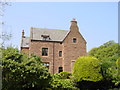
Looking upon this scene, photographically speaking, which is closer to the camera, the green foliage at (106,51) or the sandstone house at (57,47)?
the sandstone house at (57,47)

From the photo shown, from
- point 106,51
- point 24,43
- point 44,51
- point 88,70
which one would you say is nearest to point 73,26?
point 44,51

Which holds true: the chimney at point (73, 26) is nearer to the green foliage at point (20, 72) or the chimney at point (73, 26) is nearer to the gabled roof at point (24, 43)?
the gabled roof at point (24, 43)

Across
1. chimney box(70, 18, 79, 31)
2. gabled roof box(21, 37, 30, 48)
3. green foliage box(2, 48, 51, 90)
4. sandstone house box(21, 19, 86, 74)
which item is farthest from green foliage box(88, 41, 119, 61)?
green foliage box(2, 48, 51, 90)

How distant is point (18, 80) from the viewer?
9188 mm

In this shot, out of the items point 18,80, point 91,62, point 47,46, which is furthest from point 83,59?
point 47,46

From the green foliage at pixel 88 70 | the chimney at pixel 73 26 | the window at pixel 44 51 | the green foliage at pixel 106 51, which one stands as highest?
the chimney at pixel 73 26

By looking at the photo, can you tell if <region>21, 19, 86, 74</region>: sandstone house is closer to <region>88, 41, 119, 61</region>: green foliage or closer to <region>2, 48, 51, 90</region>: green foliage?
<region>2, 48, 51, 90</region>: green foliage

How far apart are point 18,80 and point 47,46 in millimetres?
15045

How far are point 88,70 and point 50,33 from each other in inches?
483

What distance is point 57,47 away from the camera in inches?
963

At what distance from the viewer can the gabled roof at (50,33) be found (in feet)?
79.7

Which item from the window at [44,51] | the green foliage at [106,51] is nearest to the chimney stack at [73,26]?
the window at [44,51]

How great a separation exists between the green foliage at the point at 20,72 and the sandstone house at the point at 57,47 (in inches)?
542

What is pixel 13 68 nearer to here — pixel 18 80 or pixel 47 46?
pixel 18 80
